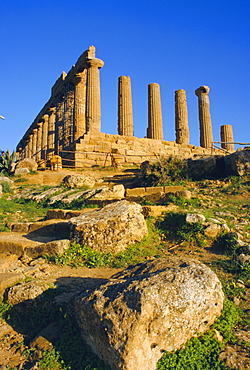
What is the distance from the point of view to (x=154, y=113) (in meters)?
26.4

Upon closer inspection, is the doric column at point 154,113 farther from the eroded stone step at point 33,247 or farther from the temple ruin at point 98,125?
the eroded stone step at point 33,247

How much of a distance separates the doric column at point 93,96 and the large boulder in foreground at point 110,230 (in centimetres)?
1702

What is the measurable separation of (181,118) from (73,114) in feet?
32.1

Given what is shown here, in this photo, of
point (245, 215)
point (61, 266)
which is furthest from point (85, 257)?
point (245, 215)

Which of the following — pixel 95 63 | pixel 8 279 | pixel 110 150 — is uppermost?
pixel 95 63

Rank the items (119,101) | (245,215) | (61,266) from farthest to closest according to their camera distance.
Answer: (119,101)
(245,215)
(61,266)

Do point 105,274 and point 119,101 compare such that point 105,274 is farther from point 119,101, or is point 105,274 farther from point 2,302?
point 119,101

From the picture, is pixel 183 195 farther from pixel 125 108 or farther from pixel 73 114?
pixel 73 114

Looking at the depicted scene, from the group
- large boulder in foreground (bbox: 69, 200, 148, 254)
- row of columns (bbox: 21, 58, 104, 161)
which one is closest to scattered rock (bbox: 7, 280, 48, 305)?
large boulder in foreground (bbox: 69, 200, 148, 254)

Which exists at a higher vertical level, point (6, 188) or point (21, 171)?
point (21, 171)

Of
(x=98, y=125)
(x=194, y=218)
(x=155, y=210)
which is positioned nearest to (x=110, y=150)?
(x=98, y=125)

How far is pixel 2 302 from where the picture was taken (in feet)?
13.6

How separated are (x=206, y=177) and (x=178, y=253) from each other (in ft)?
18.2

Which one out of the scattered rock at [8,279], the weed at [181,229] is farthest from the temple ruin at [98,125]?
the scattered rock at [8,279]
